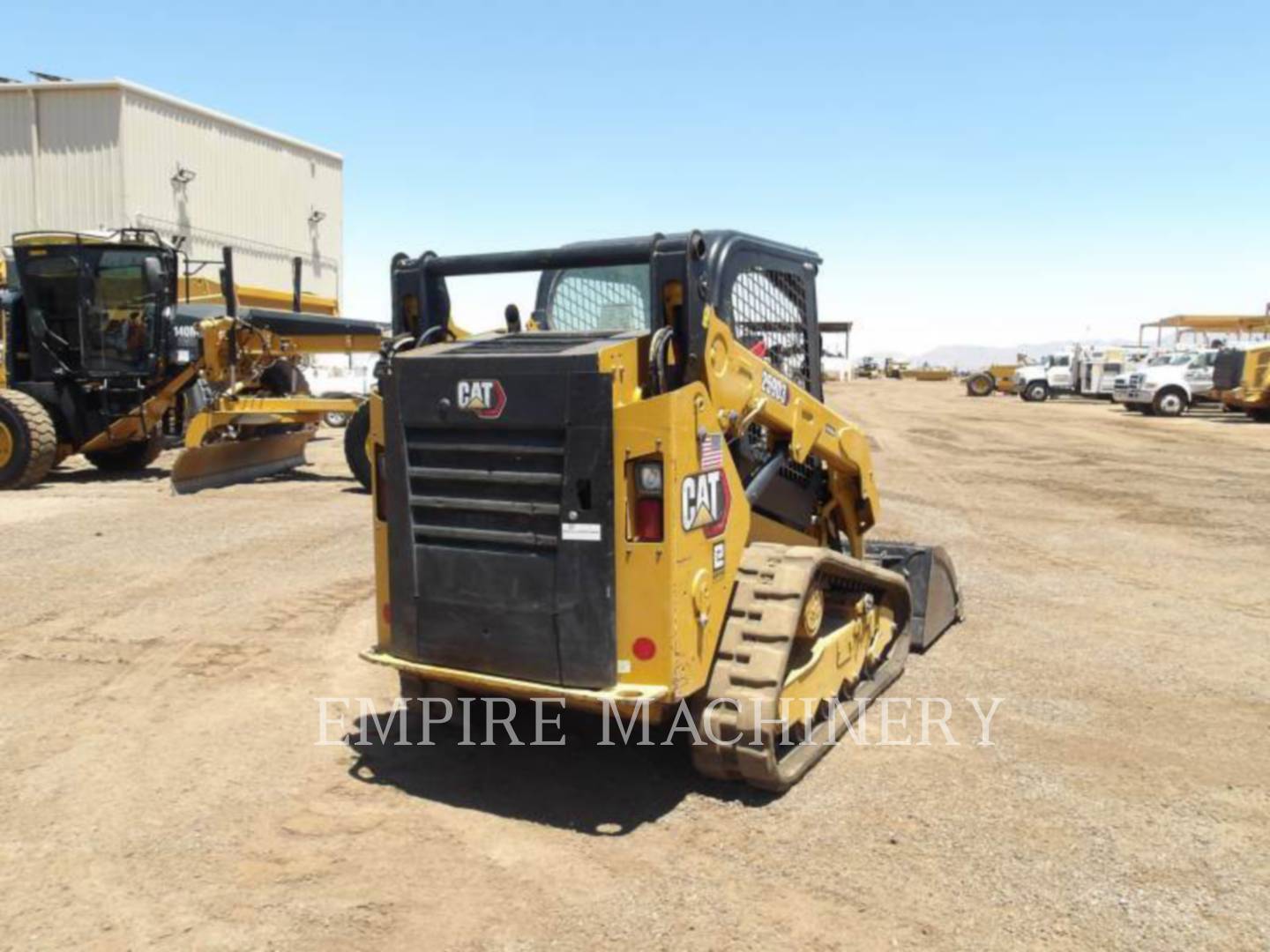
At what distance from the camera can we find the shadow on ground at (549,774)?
4.07m

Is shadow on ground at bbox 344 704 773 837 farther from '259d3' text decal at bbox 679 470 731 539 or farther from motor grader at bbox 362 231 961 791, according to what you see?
'259d3' text decal at bbox 679 470 731 539

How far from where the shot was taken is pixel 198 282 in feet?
69.5

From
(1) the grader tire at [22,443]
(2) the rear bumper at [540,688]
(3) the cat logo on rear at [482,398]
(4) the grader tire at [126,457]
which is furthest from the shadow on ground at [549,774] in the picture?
(4) the grader tire at [126,457]

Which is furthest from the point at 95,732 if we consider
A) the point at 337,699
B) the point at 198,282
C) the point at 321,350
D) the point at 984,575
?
the point at 198,282

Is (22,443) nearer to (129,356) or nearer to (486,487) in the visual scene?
(129,356)

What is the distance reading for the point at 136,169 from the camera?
29.2 metres

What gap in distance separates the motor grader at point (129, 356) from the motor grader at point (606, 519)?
9204mm

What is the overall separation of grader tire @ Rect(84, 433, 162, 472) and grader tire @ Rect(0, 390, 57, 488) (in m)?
1.91

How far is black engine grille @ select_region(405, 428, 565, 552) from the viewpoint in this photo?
3.82 metres

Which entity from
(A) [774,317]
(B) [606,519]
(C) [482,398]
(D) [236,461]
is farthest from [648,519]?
(D) [236,461]

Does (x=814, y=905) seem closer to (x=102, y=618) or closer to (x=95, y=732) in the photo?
(x=95, y=732)

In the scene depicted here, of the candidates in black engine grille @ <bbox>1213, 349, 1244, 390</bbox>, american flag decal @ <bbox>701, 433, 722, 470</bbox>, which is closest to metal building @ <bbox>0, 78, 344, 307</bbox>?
american flag decal @ <bbox>701, 433, 722, 470</bbox>

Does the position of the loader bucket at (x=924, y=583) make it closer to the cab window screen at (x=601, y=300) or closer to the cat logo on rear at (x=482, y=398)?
the cab window screen at (x=601, y=300)

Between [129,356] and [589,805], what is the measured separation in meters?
12.0
